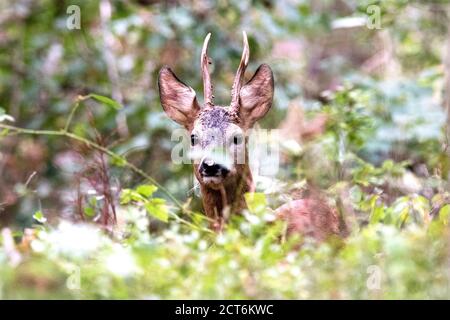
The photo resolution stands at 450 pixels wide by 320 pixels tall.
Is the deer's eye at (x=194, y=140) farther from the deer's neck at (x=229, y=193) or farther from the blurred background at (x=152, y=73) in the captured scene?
the blurred background at (x=152, y=73)

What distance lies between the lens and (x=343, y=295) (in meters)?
3.90

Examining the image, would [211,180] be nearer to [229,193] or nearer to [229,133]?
[229,193]

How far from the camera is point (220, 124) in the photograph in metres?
6.43

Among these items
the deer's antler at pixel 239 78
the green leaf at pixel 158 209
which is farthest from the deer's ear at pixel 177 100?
the green leaf at pixel 158 209

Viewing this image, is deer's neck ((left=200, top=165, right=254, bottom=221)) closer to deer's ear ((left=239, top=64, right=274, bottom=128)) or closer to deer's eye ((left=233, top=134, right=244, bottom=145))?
deer's eye ((left=233, top=134, right=244, bottom=145))

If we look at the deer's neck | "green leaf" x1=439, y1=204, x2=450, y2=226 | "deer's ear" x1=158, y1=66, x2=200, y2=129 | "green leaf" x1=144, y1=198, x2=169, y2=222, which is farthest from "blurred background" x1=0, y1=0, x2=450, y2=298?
"green leaf" x1=439, y1=204, x2=450, y2=226

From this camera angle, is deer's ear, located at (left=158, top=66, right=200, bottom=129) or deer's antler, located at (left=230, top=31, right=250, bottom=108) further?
deer's ear, located at (left=158, top=66, right=200, bottom=129)

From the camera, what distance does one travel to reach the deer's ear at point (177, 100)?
6.75m

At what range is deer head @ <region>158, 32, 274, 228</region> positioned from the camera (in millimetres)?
5988

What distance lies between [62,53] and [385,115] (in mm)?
3281

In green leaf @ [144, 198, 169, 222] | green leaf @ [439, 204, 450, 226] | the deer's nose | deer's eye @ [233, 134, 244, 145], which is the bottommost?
green leaf @ [439, 204, 450, 226]

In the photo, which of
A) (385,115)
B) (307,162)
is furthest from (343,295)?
(385,115)

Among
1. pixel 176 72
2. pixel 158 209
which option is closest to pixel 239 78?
pixel 158 209
